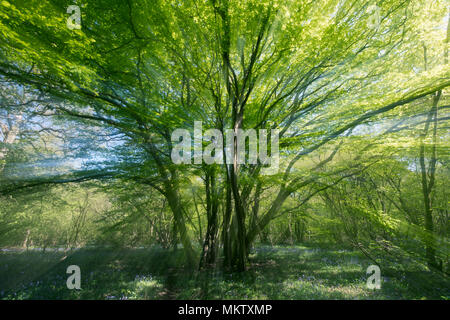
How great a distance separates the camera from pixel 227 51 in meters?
4.77

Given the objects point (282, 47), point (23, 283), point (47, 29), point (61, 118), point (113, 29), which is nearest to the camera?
point (47, 29)

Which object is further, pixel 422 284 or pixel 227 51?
pixel 422 284

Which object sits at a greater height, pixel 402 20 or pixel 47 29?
pixel 402 20

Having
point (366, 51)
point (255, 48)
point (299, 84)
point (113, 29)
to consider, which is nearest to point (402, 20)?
point (366, 51)

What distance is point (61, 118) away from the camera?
8.05m

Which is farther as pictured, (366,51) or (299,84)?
(299,84)

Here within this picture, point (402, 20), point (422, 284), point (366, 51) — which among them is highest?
point (402, 20)

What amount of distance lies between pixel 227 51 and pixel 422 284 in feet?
33.6

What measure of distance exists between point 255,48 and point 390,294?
26.6 feet
